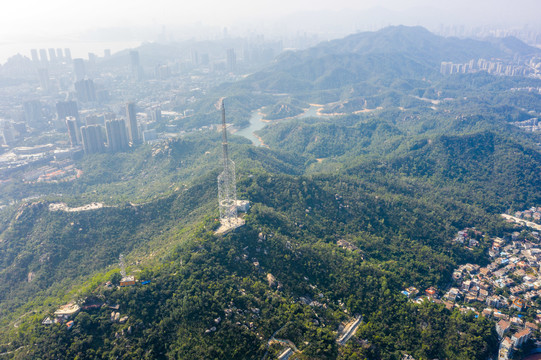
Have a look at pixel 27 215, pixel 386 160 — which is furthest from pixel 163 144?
pixel 386 160

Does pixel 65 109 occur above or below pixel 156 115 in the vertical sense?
above

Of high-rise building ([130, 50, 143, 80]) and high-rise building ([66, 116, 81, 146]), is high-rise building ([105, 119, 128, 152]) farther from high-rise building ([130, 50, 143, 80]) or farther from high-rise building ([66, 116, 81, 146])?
high-rise building ([130, 50, 143, 80])

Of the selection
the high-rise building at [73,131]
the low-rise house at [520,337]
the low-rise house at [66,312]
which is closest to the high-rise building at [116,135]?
the high-rise building at [73,131]

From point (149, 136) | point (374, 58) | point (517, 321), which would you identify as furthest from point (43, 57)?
point (517, 321)

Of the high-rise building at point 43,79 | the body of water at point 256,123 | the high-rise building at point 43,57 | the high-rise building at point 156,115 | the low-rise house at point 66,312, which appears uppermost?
the high-rise building at point 43,57

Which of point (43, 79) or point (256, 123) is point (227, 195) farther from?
point (43, 79)

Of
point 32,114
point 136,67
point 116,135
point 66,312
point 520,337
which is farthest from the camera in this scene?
point 136,67

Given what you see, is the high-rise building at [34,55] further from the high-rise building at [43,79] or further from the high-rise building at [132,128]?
the high-rise building at [132,128]
